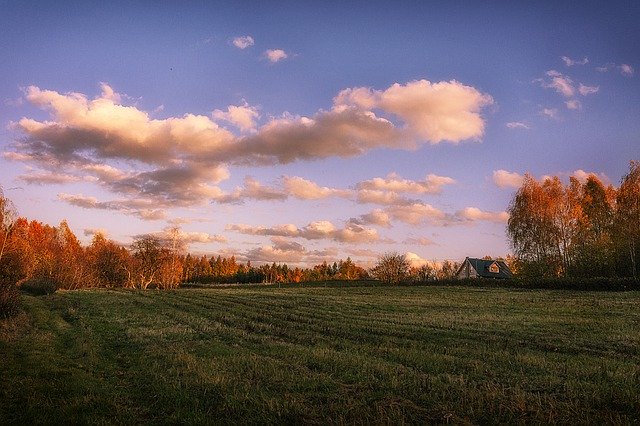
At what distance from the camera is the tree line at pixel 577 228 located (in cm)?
6116

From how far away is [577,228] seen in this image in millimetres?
65750

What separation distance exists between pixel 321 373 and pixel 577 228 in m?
66.7

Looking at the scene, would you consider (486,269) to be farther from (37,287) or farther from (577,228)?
(37,287)

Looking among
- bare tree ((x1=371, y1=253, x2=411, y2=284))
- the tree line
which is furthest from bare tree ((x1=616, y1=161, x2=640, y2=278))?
bare tree ((x1=371, y1=253, x2=411, y2=284))

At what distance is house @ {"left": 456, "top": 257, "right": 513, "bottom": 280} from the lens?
4156 inches

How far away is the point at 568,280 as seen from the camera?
59250 millimetres

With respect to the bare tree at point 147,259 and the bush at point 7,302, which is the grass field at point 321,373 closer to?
the bush at point 7,302

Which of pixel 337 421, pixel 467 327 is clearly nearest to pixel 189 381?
pixel 337 421

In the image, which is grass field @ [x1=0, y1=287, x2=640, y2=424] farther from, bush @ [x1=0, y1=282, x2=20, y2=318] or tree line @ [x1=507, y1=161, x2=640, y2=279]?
tree line @ [x1=507, y1=161, x2=640, y2=279]

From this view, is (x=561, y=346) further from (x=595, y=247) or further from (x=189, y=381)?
(x=595, y=247)

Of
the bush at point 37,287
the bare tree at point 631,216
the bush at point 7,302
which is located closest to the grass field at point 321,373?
the bush at point 7,302

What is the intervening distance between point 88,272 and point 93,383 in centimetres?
8828

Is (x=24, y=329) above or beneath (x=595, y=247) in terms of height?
beneath

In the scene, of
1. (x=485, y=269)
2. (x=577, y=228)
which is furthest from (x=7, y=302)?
(x=485, y=269)
